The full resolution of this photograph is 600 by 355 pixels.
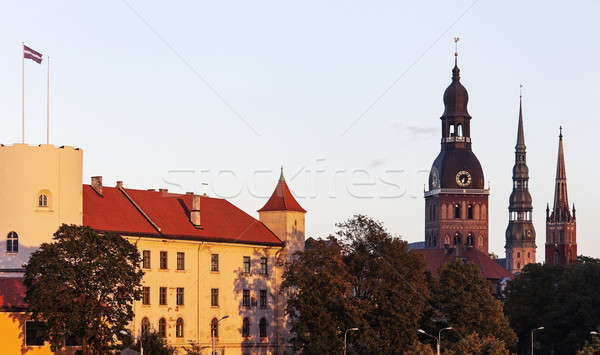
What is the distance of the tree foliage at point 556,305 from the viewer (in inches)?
5310

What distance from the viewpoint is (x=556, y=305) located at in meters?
138

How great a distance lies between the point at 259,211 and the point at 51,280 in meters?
45.3

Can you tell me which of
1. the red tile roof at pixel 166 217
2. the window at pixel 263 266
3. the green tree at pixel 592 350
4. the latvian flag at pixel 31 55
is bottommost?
the green tree at pixel 592 350

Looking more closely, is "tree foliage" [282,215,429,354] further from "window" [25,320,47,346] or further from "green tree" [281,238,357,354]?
"window" [25,320,47,346]

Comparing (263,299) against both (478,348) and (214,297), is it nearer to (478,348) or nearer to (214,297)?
(214,297)

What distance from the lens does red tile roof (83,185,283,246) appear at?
112 metres

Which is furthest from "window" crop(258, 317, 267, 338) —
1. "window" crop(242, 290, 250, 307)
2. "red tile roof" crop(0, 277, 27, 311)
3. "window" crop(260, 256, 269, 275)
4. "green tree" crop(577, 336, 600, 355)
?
"green tree" crop(577, 336, 600, 355)

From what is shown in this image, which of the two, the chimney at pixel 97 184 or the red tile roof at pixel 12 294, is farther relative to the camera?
the chimney at pixel 97 184

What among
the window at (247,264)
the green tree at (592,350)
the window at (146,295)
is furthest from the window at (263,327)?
the green tree at (592,350)

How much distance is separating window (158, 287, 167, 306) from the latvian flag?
3038 cm

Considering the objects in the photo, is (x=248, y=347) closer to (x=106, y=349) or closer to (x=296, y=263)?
(x=296, y=263)

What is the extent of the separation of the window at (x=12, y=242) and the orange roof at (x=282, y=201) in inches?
1368

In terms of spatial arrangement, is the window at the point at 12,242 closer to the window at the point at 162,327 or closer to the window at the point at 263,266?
the window at the point at 162,327

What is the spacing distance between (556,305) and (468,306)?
672 inches
